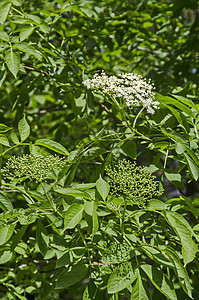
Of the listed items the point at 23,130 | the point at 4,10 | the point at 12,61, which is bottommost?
the point at 23,130

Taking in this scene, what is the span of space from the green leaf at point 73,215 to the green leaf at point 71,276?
5.9 inches

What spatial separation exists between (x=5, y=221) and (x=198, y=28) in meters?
1.80

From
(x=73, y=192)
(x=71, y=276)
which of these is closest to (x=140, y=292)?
(x=71, y=276)

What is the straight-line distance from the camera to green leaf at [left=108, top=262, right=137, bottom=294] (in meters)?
0.88

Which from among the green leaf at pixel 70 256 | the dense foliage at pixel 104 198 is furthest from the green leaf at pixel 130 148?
the green leaf at pixel 70 256

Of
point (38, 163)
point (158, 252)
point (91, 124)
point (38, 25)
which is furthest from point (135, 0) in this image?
point (158, 252)

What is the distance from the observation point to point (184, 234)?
3.00ft

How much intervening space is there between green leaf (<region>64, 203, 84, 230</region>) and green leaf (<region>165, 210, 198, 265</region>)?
217mm

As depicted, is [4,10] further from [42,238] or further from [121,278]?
[121,278]

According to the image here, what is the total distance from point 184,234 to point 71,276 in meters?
0.30

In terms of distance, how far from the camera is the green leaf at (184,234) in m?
0.90

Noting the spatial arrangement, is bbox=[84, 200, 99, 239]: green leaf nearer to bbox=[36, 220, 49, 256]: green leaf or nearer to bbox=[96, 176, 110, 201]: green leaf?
bbox=[96, 176, 110, 201]: green leaf

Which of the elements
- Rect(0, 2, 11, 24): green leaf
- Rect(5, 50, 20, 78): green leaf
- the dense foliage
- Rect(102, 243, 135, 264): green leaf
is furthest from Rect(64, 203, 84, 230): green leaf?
Rect(0, 2, 11, 24): green leaf

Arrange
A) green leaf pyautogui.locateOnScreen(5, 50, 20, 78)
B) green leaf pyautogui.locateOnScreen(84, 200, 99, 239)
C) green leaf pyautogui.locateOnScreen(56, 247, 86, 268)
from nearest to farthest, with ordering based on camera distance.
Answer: green leaf pyautogui.locateOnScreen(84, 200, 99, 239), green leaf pyautogui.locateOnScreen(56, 247, 86, 268), green leaf pyautogui.locateOnScreen(5, 50, 20, 78)
